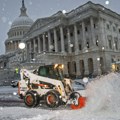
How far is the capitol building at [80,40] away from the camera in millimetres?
53438

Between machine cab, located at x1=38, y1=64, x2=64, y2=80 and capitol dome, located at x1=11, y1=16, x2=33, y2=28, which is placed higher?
capitol dome, located at x1=11, y1=16, x2=33, y2=28

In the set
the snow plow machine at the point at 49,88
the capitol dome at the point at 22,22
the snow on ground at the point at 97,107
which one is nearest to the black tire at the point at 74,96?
the snow plow machine at the point at 49,88

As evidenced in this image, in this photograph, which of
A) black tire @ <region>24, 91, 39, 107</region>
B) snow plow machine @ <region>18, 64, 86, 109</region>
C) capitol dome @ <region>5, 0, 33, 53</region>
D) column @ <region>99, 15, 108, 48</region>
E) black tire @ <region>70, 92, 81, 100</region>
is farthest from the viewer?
capitol dome @ <region>5, 0, 33, 53</region>

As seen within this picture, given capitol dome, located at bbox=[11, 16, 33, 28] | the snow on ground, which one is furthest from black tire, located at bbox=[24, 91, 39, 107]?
capitol dome, located at bbox=[11, 16, 33, 28]

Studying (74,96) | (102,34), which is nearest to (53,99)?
(74,96)

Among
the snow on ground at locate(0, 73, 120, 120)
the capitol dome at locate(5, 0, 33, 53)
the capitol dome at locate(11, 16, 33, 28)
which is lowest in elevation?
the snow on ground at locate(0, 73, 120, 120)

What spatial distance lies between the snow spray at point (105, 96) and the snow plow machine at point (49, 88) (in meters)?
0.62

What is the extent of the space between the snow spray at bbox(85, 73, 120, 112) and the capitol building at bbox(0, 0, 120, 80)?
130 ft

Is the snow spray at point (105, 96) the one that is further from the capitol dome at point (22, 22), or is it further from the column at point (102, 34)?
the capitol dome at point (22, 22)

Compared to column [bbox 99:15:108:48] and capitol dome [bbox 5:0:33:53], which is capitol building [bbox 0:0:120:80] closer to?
column [bbox 99:15:108:48]

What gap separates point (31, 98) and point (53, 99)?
1454 millimetres

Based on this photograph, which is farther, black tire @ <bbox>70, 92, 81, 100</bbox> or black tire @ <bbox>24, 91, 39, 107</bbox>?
black tire @ <bbox>24, 91, 39, 107</bbox>

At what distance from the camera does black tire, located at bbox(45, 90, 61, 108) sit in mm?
10766

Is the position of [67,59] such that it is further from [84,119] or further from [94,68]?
[84,119]
